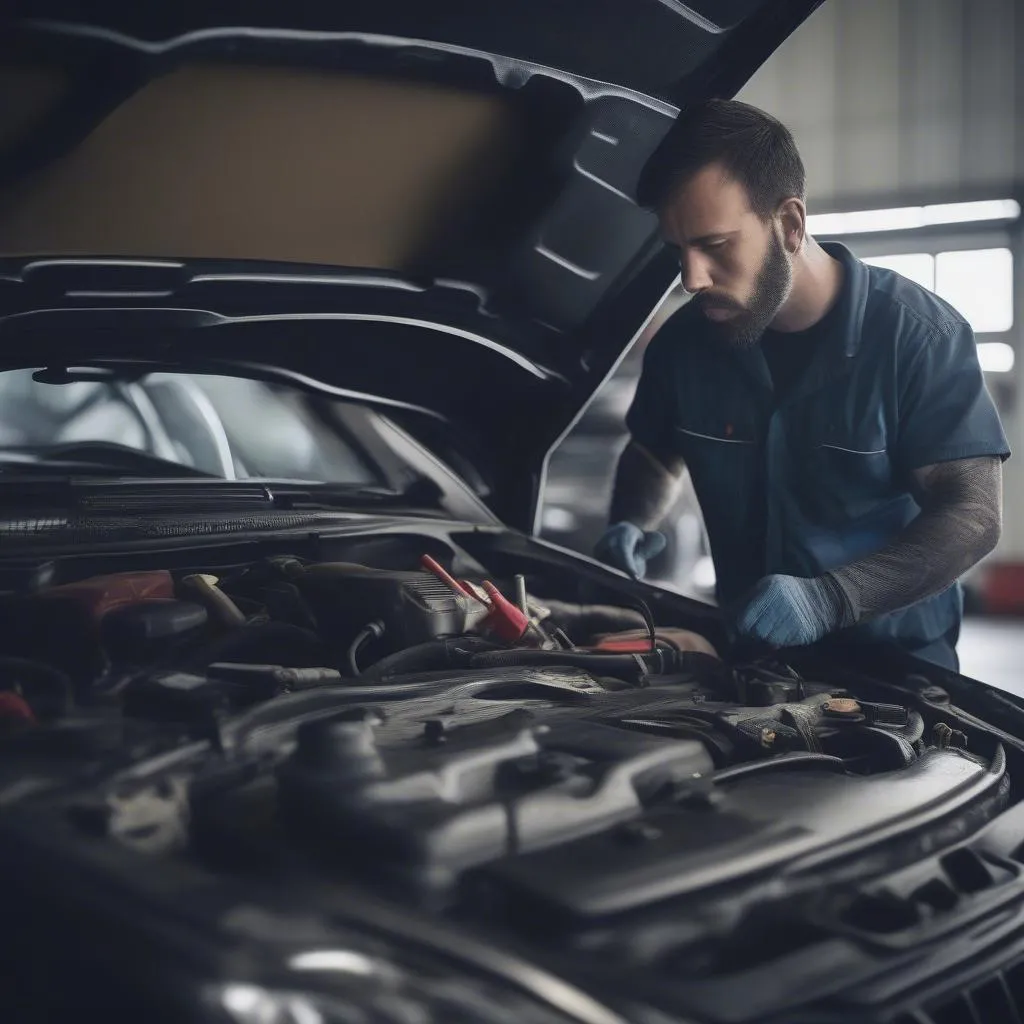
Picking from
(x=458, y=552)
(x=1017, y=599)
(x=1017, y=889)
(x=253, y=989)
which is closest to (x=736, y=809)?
(x=1017, y=889)

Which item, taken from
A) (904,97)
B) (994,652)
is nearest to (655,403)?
(994,652)

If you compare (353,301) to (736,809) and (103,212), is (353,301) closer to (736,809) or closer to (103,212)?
(103,212)

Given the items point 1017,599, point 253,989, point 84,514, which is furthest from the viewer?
point 1017,599

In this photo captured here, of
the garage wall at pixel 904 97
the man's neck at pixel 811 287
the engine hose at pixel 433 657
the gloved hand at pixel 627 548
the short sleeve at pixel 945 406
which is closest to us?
the engine hose at pixel 433 657

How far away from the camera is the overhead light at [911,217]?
657 cm

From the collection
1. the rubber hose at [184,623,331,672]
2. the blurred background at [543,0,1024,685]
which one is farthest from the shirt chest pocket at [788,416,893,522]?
the blurred background at [543,0,1024,685]

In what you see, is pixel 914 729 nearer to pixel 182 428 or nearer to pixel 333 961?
pixel 333 961

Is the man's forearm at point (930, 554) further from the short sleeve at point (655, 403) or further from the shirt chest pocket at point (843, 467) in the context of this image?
the short sleeve at point (655, 403)

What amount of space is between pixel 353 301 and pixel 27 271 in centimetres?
43

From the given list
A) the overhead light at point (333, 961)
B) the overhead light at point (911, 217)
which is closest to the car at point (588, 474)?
the overhead light at point (911, 217)

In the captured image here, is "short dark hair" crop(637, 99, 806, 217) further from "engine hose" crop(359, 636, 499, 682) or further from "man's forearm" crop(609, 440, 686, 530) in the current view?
"engine hose" crop(359, 636, 499, 682)

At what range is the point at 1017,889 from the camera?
103 cm

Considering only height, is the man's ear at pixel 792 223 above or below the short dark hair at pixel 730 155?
below

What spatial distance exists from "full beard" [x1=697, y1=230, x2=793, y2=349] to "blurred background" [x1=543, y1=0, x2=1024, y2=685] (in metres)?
4.81
